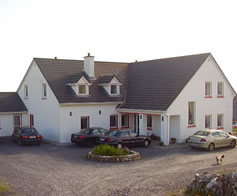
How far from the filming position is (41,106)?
27.7 meters

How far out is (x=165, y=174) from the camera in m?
14.8

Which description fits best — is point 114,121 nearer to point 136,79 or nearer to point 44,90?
point 136,79

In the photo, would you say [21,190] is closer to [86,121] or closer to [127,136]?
[127,136]

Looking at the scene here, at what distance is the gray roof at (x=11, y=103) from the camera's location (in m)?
29.4

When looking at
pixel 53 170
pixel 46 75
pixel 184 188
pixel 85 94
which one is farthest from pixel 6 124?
pixel 184 188

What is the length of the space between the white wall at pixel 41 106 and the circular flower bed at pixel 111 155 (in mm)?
7478

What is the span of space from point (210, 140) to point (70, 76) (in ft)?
43.4

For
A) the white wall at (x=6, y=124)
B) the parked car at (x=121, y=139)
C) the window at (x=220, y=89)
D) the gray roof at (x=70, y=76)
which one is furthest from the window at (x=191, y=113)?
the white wall at (x=6, y=124)

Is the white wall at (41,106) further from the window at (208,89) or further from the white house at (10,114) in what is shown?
the window at (208,89)

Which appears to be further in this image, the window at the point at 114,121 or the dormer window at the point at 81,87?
the window at the point at 114,121

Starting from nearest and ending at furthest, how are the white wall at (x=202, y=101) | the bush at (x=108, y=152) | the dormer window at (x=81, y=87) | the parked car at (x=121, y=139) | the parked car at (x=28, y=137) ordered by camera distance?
the bush at (x=108, y=152), the parked car at (x=121, y=139), the parked car at (x=28, y=137), the white wall at (x=202, y=101), the dormer window at (x=81, y=87)

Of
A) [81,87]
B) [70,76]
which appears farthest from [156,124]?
[70,76]

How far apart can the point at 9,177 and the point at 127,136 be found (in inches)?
383

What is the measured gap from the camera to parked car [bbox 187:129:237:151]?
21.5 m
